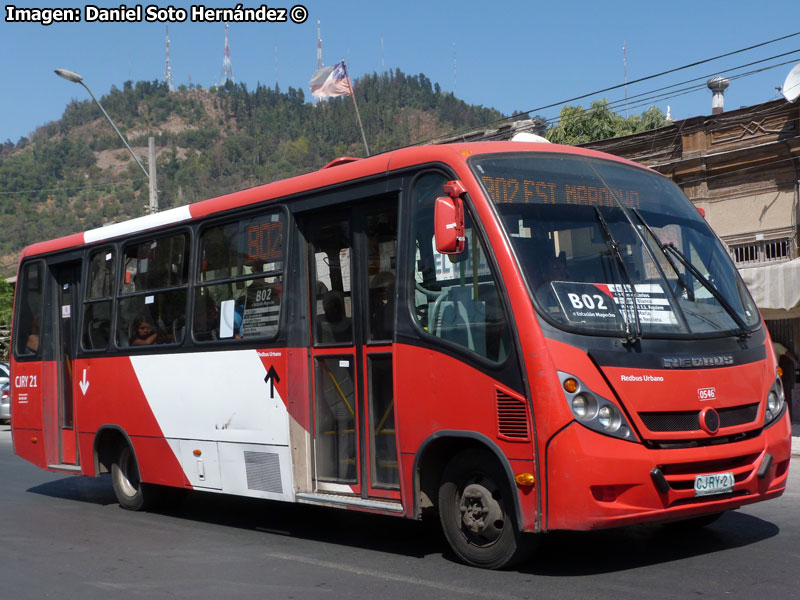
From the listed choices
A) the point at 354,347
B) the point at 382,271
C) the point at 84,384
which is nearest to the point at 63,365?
the point at 84,384

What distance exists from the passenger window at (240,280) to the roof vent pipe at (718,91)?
20932mm

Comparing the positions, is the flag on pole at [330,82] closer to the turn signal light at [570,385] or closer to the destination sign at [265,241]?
the destination sign at [265,241]

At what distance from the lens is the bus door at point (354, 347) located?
24.1 feet

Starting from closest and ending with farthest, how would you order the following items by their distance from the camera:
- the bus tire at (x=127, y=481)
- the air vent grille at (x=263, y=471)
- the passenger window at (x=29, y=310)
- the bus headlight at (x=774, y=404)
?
the bus headlight at (x=774, y=404)
the air vent grille at (x=263, y=471)
the bus tire at (x=127, y=481)
the passenger window at (x=29, y=310)

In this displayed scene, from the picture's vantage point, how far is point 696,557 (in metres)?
6.61

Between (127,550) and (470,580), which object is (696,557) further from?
(127,550)

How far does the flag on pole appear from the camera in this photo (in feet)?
87.5

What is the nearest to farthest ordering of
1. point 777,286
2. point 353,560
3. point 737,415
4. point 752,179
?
point 737,415 < point 353,560 < point 777,286 < point 752,179

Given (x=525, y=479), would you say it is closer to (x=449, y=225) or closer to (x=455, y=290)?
(x=455, y=290)

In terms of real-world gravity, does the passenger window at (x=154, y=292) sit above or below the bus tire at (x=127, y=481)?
above

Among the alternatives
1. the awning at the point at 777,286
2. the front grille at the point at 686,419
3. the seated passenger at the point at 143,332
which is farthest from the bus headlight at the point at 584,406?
the awning at the point at 777,286

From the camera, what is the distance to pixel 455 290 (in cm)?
671

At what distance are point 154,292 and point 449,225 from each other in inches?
180

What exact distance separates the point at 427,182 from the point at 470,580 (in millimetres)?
2759
